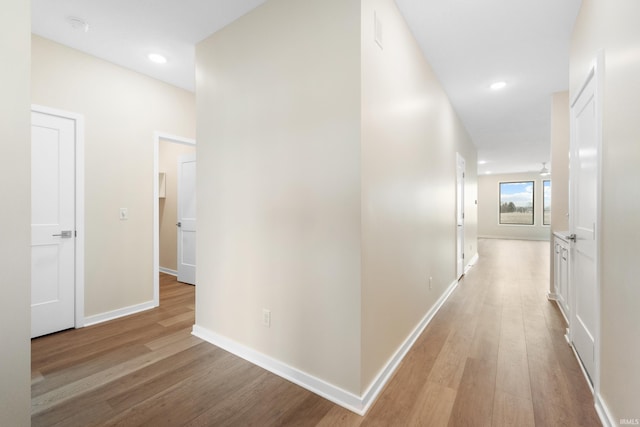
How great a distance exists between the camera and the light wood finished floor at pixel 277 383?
160 centimetres

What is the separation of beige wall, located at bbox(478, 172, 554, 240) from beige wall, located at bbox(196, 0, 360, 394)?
40.0ft

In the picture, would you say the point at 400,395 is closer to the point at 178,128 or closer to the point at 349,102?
the point at 349,102

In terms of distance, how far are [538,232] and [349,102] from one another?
12521 mm

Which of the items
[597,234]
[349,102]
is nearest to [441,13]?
[349,102]

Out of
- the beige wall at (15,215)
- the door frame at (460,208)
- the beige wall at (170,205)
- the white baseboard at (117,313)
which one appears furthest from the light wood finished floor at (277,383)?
the beige wall at (170,205)

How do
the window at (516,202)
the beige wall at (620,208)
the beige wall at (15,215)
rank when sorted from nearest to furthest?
the beige wall at (15,215) < the beige wall at (620,208) < the window at (516,202)

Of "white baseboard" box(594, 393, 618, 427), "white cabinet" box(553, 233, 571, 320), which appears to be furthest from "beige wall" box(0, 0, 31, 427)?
"white cabinet" box(553, 233, 571, 320)

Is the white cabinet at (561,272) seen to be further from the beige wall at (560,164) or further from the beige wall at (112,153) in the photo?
the beige wall at (112,153)

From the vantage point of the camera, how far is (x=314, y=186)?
1.81 metres

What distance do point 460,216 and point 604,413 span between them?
11.8 feet

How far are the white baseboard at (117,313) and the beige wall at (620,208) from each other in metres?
4.03

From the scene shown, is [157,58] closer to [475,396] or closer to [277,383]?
[277,383]

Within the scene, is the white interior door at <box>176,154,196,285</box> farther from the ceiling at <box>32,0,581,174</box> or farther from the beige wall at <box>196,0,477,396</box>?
the beige wall at <box>196,0,477,396</box>

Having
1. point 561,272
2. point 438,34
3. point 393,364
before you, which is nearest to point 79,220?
point 393,364
